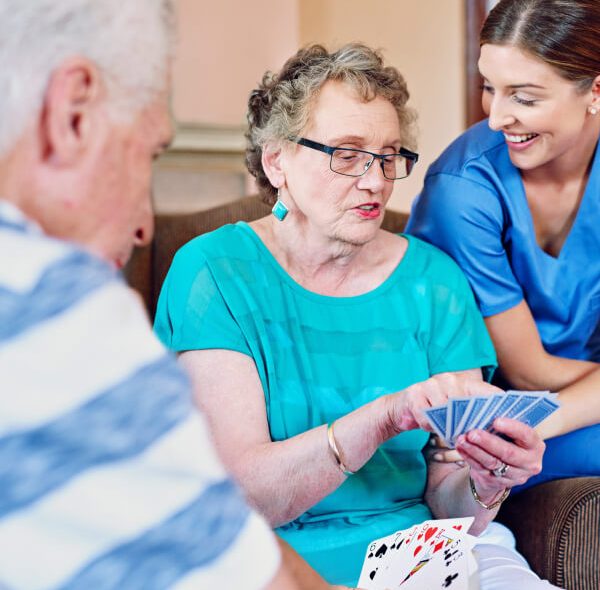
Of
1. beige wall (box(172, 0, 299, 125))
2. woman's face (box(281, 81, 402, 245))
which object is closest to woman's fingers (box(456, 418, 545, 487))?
woman's face (box(281, 81, 402, 245))

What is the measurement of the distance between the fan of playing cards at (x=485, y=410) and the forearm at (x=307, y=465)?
0.10m

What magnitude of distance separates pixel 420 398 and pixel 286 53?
3.61 meters

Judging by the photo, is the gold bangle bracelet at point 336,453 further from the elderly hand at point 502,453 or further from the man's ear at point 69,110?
the man's ear at point 69,110

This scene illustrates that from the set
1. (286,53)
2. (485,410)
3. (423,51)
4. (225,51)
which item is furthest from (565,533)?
(286,53)

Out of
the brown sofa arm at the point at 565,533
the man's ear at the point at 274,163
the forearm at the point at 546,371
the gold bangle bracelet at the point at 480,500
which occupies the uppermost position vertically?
the man's ear at the point at 274,163

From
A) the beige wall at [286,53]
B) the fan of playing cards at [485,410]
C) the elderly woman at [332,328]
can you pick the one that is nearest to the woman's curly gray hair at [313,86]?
the elderly woman at [332,328]

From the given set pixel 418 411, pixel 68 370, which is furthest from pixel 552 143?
pixel 68 370

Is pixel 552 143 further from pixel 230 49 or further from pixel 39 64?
pixel 230 49

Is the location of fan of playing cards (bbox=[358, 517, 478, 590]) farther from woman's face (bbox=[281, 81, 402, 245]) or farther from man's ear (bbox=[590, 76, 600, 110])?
man's ear (bbox=[590, 76, 600, 110])

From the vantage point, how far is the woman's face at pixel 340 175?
1720mm

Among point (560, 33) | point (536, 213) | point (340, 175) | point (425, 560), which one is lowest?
point (425, 560)

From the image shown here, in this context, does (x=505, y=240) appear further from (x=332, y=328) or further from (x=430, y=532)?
(x=430, y=532)

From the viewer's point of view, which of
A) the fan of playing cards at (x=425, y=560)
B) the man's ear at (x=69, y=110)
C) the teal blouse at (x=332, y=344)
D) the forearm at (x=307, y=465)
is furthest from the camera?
the teal blouse at (x=332, y=344)

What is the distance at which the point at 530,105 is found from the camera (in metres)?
1.78
